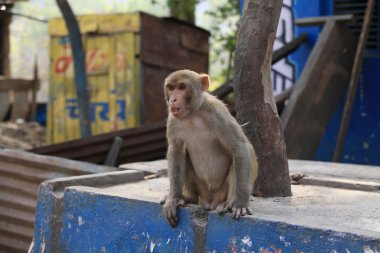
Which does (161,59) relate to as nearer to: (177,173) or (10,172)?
(10,172)

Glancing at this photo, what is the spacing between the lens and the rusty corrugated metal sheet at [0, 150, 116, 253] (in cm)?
548

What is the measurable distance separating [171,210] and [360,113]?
5.71m

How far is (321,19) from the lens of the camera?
7930mm

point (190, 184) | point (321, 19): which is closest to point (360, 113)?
point (321, 19)

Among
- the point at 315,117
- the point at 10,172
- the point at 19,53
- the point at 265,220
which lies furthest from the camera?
the point at 19,53

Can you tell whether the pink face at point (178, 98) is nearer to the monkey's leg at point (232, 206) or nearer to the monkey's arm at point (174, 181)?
the monkey's arm at point (174, 181)

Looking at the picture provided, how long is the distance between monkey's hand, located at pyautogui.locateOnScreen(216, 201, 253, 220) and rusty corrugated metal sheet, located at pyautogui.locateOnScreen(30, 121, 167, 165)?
145 inches

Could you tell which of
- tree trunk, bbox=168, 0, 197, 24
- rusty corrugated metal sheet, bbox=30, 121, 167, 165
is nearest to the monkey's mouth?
rusty corrugated metal sheet, bbox=30, 121, 167, 165

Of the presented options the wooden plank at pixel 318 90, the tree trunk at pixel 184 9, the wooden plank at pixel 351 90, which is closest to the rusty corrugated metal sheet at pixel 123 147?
the wooden plank at pixel 318 90

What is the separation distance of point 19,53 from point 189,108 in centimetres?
5709

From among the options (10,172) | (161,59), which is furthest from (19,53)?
(10,172)

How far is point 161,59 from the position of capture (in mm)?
10164

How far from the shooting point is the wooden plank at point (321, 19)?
7.76 m

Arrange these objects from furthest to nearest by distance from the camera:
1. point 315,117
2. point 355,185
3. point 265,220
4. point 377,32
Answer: point 377,32, point 315,117, point 355,185, point 265,220
